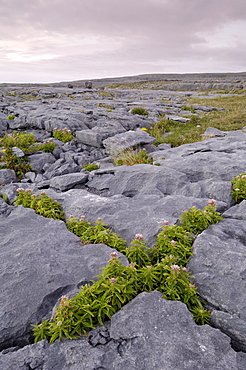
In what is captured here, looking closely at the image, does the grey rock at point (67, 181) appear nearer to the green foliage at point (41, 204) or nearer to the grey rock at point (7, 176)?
the green foliage at point (41, 204)

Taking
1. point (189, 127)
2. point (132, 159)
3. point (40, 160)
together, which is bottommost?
point (189, 127)

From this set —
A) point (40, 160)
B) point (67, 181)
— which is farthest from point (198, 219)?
point (40, 160)

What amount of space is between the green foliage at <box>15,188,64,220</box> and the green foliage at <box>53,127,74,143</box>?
362 inches

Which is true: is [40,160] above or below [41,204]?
below

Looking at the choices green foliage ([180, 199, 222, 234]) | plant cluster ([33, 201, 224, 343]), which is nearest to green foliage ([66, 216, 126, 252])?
plant cluster ([33, 201, 224, 343])

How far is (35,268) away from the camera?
468 centimetres

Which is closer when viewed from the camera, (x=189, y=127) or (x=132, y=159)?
(x=132, y=159)

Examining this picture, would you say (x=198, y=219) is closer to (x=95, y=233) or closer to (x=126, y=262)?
(x=126, y=262)

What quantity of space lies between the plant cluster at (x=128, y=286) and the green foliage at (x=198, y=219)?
0.23 metres

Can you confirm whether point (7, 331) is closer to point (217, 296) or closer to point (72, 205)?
point (217, 296)

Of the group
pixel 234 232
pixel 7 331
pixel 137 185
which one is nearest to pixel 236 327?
pixel 234 232

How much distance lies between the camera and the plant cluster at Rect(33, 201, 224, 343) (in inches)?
137

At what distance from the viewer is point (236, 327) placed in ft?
11.5

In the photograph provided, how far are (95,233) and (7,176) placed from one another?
6368 millimetres
